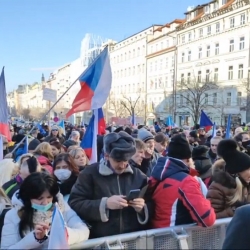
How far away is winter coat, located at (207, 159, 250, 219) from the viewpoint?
3.20 metres

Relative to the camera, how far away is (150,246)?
8.61 feet

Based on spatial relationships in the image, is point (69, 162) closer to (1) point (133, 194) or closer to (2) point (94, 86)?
(1) point (133, 194)

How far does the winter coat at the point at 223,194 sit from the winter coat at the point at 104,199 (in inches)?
27.5

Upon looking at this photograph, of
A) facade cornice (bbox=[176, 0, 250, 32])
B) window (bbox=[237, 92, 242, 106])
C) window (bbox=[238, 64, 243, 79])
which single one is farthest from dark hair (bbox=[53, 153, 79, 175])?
window (bbox=[238, 64, 243, 79])

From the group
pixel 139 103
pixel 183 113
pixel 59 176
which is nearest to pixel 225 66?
pixel 183 113

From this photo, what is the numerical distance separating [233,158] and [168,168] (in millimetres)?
982

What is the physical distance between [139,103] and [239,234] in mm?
61364

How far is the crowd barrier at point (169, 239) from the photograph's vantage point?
2490mm

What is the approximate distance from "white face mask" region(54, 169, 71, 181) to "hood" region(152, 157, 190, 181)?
1.69m

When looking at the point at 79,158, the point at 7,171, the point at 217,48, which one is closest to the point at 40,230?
the point at 7,171

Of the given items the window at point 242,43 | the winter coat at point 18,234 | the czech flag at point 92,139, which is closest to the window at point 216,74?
the window at point 242,43

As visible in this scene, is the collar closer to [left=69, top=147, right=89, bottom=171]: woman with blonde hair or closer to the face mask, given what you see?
the face mask

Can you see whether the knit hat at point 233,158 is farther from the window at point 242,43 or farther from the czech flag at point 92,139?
the window at point 242,43

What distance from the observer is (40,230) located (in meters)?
2.50
